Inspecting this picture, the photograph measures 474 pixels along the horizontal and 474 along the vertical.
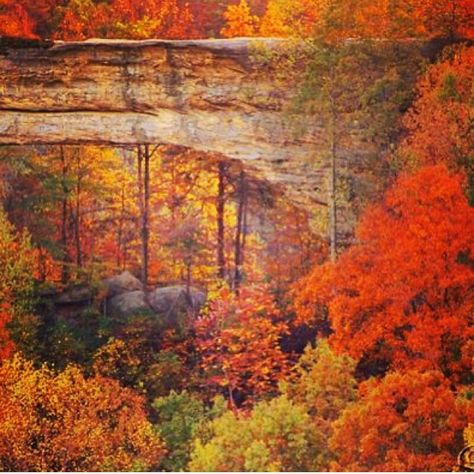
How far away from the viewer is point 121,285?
5.91 metres

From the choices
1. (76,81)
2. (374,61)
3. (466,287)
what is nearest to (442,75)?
(374,61)

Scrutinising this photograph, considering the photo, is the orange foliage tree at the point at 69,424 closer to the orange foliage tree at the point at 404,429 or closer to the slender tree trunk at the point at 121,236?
the slender tree trunk at the point at 121,236

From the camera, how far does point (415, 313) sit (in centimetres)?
561

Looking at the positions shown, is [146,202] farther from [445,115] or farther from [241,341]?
[445,115]

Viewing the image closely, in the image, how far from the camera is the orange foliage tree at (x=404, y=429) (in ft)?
17.5

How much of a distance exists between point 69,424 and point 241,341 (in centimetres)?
111

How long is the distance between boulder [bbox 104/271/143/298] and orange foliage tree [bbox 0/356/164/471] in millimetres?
519

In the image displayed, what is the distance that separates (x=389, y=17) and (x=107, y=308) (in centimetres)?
239

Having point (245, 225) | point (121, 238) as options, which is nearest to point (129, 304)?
point (121, 238)

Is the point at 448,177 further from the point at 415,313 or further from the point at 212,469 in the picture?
the point at 212,469

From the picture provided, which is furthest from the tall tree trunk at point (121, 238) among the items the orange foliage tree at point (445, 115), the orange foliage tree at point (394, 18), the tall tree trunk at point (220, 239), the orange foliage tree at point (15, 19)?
the orange foliage tree at point (445, 115)

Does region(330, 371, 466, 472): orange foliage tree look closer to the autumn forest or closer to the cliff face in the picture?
the autumn forest

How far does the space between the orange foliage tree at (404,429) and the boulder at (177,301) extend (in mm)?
1105

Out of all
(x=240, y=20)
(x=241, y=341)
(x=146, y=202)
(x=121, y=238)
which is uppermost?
(x=240, y=20)
